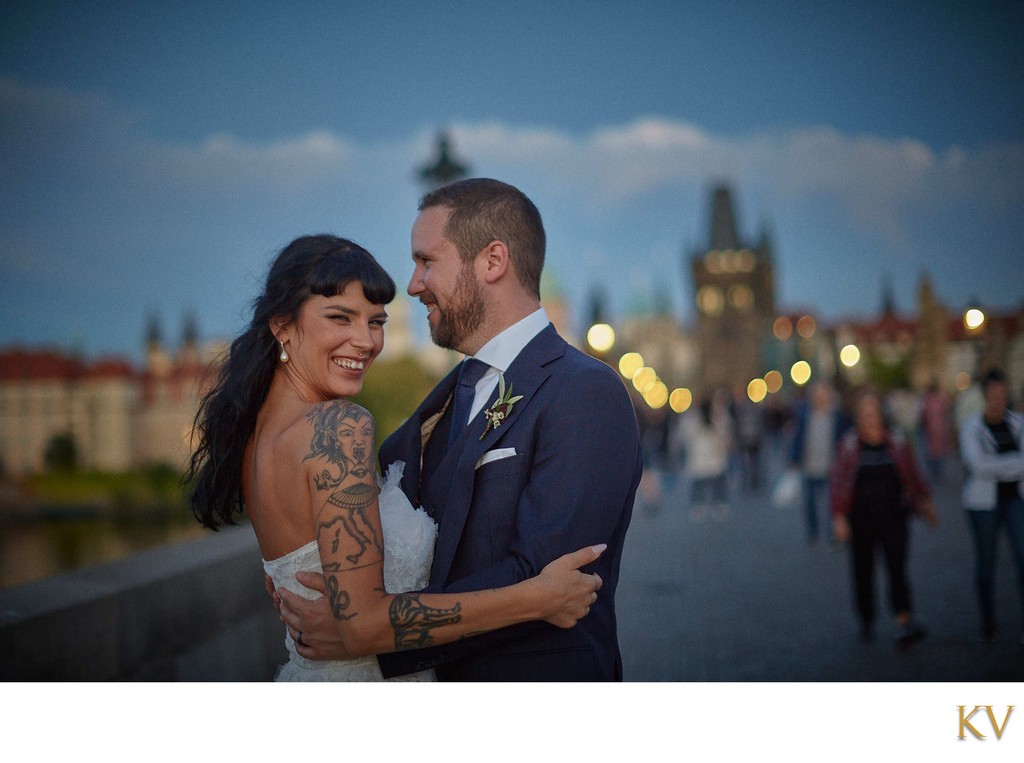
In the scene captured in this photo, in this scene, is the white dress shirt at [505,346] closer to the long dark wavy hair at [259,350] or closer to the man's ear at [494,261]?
the man's ear at [494,261]

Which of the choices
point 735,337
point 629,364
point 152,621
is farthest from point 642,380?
point 152,621

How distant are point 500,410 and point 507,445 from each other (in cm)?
11

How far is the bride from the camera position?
275 cm

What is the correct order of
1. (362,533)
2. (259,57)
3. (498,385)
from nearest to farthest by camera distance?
(362,533)
(498,385)
(259,57)

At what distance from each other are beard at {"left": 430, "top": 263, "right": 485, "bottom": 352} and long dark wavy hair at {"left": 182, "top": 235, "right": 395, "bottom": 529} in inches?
7.8

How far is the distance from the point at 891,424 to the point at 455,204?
235 inches

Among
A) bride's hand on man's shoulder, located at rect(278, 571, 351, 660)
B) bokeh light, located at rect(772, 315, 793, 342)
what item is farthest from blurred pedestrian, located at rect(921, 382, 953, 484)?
bokeh light, located at rect(772, 315, 793, 342)

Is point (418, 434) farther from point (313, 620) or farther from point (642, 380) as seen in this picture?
point (642, 380)

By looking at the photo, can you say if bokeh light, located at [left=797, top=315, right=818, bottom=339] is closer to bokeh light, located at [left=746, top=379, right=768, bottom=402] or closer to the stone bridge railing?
bokeh light, located at [left=746, top=379, right=768, bottom=402]

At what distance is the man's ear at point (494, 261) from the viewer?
3076 millimetres

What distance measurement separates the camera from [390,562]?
9.76 ft
